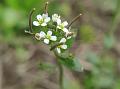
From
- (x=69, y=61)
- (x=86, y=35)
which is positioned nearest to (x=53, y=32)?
(x=69, y=61)

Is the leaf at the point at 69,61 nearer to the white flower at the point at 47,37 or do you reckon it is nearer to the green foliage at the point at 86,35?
the white flower at the point at 47,37

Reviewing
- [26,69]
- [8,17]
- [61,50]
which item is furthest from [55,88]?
[61,50]

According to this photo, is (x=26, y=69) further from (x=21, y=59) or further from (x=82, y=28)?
(x=82, y=28)

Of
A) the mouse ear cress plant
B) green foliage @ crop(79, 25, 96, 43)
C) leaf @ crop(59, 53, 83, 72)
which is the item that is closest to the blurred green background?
green foliage @ crop(79, 25, 96, 43)

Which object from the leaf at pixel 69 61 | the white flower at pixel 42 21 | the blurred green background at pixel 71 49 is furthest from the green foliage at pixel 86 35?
the white flower at pixel 42 21

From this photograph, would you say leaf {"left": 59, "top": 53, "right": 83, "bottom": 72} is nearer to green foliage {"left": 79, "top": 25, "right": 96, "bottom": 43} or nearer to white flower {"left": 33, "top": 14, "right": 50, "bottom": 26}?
white flower {"left": 33, "top": 14, "right": 50, "bottom": 26}

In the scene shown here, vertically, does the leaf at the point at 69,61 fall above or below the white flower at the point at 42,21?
below

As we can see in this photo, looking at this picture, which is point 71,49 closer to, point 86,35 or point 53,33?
point 86,35
